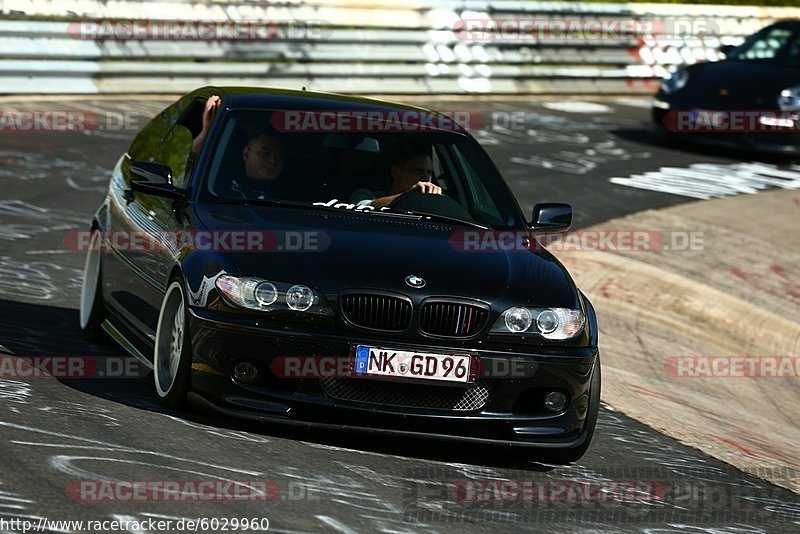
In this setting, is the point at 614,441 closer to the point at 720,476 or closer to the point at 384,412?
the point at 720,476

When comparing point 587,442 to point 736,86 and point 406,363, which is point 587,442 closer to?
point 406,363

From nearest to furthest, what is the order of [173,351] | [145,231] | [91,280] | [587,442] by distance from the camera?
[173,351], [587,442], [145,231], [91,280]

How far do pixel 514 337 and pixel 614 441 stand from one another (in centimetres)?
130

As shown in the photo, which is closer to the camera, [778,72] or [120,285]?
[120,285]

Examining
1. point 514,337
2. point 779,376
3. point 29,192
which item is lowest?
point 779,376

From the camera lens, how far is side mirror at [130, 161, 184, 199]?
7285 mm

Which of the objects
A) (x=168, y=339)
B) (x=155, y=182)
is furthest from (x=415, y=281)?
(x=155, y=182)

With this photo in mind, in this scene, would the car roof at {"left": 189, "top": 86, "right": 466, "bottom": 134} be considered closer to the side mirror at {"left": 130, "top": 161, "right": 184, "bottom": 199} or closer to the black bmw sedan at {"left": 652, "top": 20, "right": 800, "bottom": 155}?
the side mirror at {"left": 130, "top": 161, "right": 184, "bottom": 199}

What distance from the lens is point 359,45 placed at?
66.2ft

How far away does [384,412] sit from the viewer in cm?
639

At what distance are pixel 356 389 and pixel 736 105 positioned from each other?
1289 centimetres

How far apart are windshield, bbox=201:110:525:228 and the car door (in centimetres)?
31

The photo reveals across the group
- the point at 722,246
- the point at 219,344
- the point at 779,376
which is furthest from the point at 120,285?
the point at 722,246

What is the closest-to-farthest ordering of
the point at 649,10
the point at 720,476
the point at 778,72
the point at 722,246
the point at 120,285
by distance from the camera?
the point at 720,476
the point at 120,285
the point at 722,246
the point at 778,72
the point at 649,10
